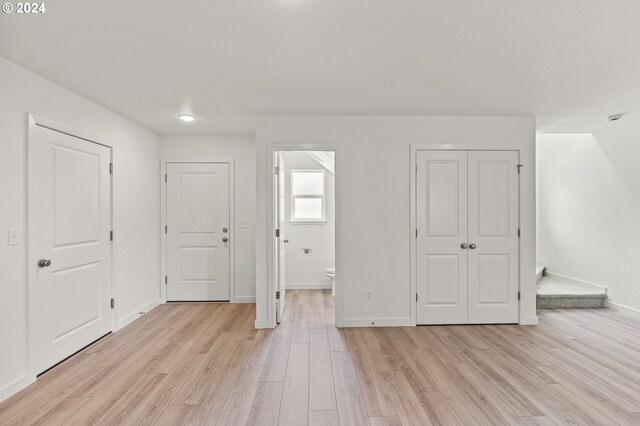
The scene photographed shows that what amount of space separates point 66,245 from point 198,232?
1.95 metres

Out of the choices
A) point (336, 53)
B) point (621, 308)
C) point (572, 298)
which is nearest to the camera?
point (336, 53)

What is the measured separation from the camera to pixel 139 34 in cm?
214

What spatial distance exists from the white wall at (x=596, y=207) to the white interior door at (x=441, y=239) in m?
2.23

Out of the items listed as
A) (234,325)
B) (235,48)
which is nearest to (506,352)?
(234,325)

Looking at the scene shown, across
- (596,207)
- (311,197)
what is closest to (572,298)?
(596,207)

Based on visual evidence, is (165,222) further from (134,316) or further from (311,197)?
(311,197)

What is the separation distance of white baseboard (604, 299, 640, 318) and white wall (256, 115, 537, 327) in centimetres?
143

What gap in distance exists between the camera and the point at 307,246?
5902mm

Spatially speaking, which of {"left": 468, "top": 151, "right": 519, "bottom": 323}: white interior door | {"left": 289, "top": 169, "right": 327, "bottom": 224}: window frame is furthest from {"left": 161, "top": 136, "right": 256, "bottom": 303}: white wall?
{"left": 468, "top": 151, "right": 519, "bottom": 323}: white interior door

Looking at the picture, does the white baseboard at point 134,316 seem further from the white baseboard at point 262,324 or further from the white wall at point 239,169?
the white baseboard at point 262,324

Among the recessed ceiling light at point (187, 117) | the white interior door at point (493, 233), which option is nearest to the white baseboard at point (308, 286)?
the white interior door at point (493, 233)

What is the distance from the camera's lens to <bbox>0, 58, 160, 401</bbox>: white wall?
8.08 ft

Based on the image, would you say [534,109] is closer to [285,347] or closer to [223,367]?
[285,347]

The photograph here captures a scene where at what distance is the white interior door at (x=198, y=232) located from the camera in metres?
4.97
